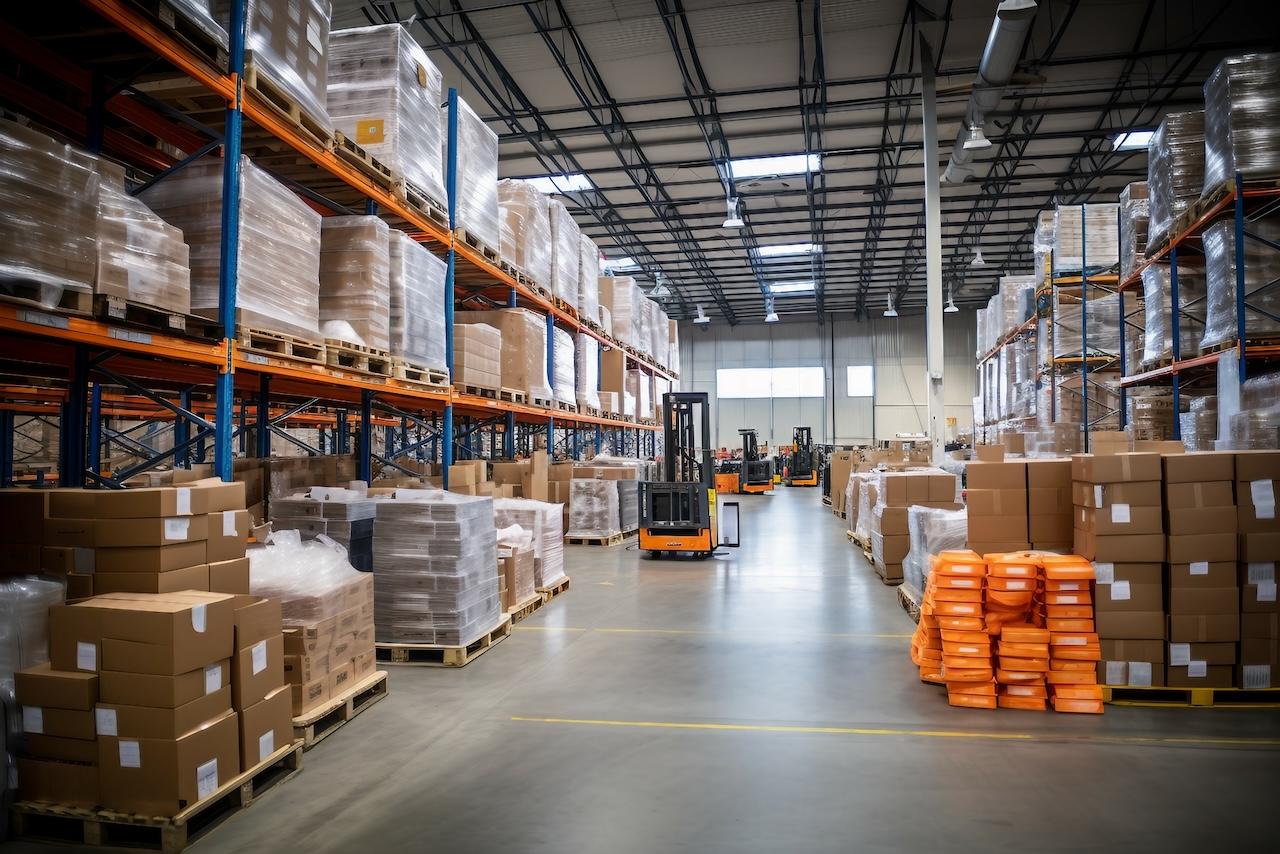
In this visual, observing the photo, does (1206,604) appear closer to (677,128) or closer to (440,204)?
(440,204)

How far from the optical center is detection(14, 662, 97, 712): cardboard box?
2766mm

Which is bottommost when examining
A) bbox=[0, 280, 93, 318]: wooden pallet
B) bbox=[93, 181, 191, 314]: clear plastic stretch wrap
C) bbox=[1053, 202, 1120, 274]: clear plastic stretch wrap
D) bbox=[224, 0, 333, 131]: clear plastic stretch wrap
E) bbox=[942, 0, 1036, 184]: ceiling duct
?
bbox=[0, 280, 93, 318]: wooden pallet

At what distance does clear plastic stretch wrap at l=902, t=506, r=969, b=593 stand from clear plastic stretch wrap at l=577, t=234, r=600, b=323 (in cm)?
680

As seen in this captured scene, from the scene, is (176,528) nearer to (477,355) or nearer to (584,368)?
(477,355)

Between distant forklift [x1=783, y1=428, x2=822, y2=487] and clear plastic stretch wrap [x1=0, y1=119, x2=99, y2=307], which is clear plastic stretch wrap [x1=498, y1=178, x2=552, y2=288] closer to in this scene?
clear plastic stretch wrap [x1=0, y1=119, x2=99, y2=307]

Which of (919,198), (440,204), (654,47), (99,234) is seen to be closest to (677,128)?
(654,47)

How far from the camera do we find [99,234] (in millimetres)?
3492

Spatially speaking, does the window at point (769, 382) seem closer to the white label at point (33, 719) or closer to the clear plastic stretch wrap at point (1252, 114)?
the clear plastic stretch wrap at point (1252, 114)

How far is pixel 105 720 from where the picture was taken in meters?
2.77

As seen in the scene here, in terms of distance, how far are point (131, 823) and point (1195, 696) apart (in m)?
5.23

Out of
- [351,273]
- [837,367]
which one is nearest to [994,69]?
[351,273]

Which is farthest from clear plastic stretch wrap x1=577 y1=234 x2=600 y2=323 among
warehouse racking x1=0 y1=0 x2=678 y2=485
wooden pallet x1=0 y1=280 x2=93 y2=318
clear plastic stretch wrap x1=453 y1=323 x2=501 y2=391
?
wooden pallet x1=0 y1=280 x2=93 y2=318

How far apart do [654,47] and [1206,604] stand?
11093 mm

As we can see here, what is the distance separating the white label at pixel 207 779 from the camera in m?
2.79
